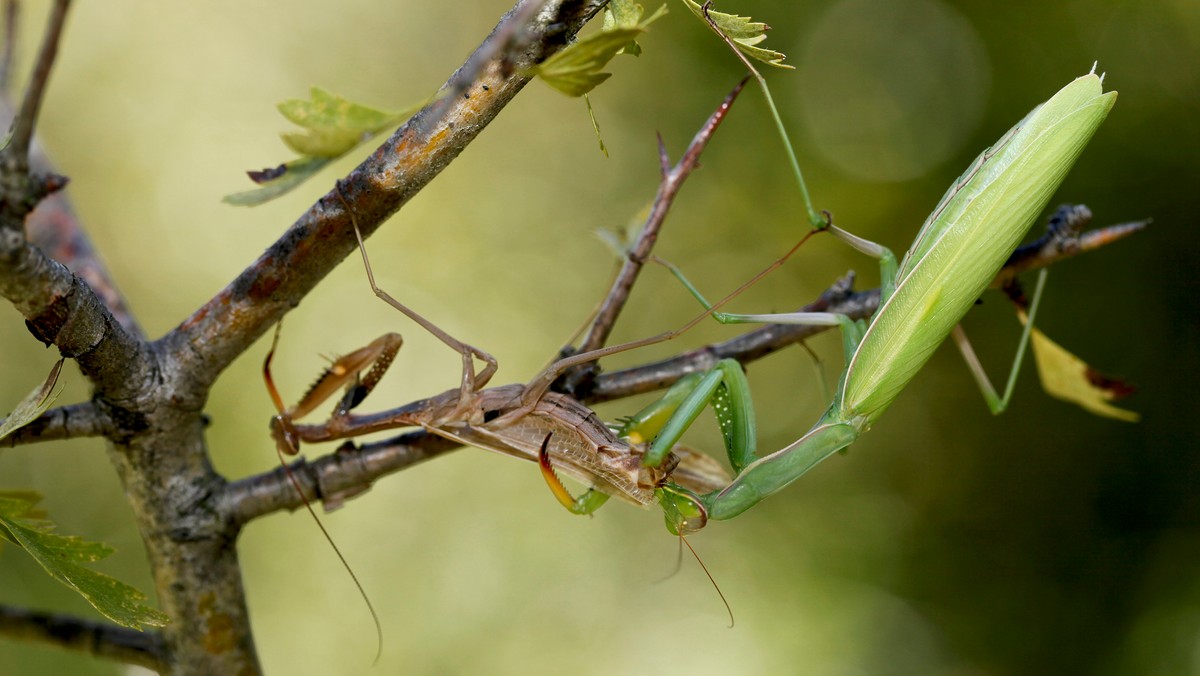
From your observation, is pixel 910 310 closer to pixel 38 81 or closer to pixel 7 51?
pixel 38 81

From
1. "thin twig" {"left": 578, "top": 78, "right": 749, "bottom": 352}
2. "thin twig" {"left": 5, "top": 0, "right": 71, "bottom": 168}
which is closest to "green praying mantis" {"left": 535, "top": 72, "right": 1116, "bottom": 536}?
"thin twig" {"left": 578, "top": 78, "right": 749, "bottom": 352}

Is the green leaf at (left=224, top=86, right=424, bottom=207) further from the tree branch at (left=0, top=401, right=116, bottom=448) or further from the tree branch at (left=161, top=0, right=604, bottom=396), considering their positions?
the tree branch at (left=0, top=401, right=116, bottom=448)

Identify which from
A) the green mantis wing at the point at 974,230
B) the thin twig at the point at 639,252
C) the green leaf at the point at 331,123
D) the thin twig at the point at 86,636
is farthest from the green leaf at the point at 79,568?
the green mantis wing at the point at 974,230

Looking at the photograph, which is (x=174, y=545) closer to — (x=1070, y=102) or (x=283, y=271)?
(x=283, y=271)

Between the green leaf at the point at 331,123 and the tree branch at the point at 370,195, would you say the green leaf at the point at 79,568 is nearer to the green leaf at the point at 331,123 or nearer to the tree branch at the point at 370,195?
the tree branch at the point at 370,195

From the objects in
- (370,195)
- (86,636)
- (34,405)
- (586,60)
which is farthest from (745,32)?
(86,636)

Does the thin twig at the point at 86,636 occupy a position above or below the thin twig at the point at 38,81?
below

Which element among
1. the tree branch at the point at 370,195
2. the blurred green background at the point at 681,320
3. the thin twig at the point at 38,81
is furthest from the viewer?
the blurred green background at the point at 681,320
